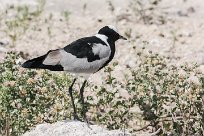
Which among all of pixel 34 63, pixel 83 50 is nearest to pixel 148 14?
pixel 83 50

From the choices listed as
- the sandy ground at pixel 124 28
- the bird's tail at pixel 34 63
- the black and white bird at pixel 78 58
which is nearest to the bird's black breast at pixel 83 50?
the black and white bird at pixel 78 58

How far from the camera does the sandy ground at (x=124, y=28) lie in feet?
28.9

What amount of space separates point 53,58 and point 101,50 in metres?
0.43

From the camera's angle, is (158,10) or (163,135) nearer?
(163,135)

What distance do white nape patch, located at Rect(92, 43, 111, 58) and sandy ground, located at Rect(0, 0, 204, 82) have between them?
8.19 ft

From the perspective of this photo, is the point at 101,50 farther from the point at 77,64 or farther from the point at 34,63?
the point at 34,63

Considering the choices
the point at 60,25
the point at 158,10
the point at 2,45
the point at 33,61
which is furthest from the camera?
the point at 158,10

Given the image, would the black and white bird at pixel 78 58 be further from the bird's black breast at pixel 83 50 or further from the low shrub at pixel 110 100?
the low shrub at pixel 110 100

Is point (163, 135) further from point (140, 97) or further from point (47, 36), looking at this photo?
point (47, 36)

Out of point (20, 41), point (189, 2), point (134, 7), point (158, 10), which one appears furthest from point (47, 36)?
point (189, 2)

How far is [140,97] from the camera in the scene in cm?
594

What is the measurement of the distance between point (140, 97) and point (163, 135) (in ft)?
1.40

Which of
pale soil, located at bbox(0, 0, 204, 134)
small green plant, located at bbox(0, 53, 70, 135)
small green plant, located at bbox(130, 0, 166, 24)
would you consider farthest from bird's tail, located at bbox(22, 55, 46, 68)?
small green plant, located at bbox(130, 0, 166, 24)

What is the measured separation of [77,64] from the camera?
543 centimetres
